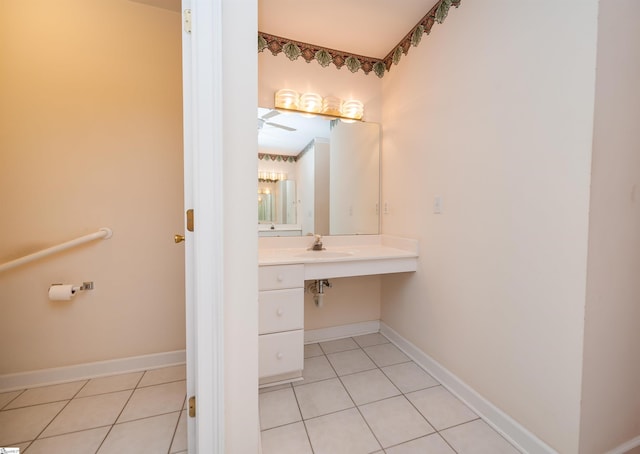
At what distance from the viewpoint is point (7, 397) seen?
4.78 feet

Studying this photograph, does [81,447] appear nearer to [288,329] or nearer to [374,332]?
[288,329]

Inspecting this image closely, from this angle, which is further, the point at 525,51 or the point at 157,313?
the point at 157,313

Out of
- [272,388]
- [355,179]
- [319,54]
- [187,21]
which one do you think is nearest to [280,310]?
[272,388]

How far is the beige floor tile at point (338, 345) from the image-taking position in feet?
6.77

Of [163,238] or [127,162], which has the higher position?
[127,162]

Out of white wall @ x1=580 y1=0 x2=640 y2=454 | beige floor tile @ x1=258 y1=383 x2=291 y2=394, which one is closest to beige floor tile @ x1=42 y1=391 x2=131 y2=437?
beige floor tile @ x1=258 y1=383 x2=291 y2=394

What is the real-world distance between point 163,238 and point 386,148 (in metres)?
1.91

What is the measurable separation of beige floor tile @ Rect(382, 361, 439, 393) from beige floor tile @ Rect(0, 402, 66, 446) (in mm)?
1893

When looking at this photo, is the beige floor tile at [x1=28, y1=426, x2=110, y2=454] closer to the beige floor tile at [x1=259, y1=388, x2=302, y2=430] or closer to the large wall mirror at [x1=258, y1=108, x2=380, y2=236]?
the beige floor tile at [x1=259, y1=388, x2=302, y2=430]

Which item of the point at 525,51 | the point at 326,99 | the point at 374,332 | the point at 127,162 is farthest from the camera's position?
the point at 374,332

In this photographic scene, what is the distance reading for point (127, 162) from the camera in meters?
1.69

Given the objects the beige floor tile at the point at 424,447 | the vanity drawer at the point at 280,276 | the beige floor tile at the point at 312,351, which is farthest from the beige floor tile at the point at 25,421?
the beige floor tile at the point at 424,447

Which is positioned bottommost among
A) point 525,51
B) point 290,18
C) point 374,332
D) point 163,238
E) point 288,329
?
point 374,332

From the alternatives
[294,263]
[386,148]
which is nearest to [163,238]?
[294,263]
